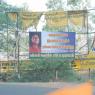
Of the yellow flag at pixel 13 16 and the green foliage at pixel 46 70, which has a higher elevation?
the yellow flag at pixel 13 16

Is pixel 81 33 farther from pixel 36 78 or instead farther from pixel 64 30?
pixel 36 78

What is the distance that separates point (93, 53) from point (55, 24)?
2.38 meters

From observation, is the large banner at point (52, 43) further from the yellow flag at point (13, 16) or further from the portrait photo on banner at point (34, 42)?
the yellow flag at point (13, 16)

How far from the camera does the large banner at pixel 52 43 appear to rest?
23359 millimetres

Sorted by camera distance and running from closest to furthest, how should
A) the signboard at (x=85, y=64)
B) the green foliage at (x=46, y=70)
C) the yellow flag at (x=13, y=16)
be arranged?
the signboard at (x=85, y=64) < the green foliage at (x=46, y=70) < the yellow flag at (x=13, y=16)

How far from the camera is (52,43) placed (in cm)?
2350

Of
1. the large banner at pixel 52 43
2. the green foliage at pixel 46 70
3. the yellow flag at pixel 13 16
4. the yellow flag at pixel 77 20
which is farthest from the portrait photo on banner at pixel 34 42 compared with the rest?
the yellow flag at pixel 77 20

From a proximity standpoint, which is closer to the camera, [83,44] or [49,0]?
[83,44]

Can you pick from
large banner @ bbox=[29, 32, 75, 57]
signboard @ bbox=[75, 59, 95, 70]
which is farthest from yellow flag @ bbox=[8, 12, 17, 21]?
signboard @ bbox=[75, 59, 95, 70]

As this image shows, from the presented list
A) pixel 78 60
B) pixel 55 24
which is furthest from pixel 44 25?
pixel 78 60

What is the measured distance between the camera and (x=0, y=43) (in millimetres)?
26000

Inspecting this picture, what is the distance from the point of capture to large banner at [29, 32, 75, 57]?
2336 cm

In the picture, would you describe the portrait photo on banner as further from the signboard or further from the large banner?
the signboard

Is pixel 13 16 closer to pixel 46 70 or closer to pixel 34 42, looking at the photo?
pixel 34 42
